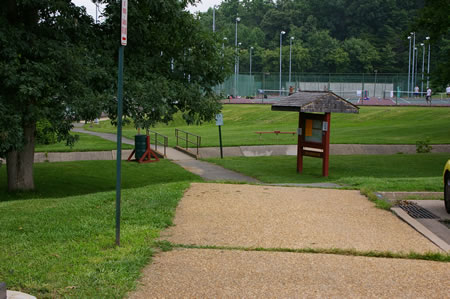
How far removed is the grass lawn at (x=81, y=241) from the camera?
228 inches

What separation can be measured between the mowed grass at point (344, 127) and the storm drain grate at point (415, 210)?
1803 cm

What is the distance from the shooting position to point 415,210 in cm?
1037

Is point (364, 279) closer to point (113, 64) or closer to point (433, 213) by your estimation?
point (433, 213)

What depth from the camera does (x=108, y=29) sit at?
53.6 feet

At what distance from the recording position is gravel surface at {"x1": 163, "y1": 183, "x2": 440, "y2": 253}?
7.87 m

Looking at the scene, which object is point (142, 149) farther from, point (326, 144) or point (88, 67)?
point (88, 67)

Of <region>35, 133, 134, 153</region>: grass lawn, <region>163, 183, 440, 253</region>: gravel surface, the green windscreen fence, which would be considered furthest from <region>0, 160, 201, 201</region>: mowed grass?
the green windscreen fence

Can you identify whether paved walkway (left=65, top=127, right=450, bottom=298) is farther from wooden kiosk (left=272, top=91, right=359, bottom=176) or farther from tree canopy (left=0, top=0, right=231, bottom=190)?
wooden kiosk (left=272, top=91, right=359, bottom=176)

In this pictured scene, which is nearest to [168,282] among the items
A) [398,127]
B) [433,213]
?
[433,213]

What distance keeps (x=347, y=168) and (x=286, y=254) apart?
14325 mm

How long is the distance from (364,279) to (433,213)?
14.7ft

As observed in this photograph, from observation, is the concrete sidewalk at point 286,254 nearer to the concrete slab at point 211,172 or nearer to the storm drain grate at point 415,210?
the storm drain grate at point 415,210

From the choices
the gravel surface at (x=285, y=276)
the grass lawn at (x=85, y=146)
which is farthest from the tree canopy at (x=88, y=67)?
the grass lawn at (x=85, y=146)

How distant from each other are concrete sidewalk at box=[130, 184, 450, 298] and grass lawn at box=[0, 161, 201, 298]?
283mm
